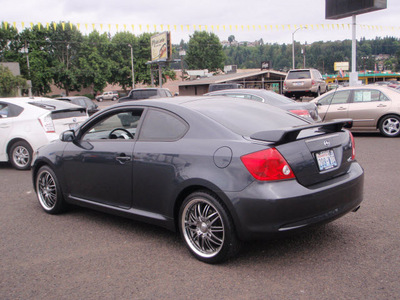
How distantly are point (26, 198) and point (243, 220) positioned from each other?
4.32 metres

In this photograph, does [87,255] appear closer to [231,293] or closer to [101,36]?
[231,293]

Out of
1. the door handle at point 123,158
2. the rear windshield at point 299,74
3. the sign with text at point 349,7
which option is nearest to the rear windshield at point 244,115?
the door handle at point 123,158

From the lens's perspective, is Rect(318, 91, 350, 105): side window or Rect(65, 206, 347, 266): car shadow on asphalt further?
Rect(318, 91, 350, 105): side window

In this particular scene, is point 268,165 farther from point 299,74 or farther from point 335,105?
point 299,74

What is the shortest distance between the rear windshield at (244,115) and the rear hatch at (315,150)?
1.22 ft

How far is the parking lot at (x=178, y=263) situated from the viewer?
326 cm

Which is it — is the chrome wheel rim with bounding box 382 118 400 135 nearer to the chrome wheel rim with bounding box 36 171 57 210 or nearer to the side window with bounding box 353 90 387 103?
the side window with bounding box 353 90 387 103

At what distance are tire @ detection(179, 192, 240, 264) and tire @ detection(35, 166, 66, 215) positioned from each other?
220 cm

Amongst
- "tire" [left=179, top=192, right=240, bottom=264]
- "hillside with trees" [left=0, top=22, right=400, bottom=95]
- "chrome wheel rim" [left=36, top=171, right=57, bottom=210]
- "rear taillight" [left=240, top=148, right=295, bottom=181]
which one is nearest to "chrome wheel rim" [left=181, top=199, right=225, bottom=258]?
"tire" [left=179, top=192, right=240, bottom=264]

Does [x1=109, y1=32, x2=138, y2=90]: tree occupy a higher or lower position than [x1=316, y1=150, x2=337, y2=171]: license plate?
higher

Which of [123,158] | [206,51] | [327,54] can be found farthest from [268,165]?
[327,54]

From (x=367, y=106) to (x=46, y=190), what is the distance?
32.5ft

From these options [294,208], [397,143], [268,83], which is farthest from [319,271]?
[268,83]

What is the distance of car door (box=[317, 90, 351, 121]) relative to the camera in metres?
12.6
